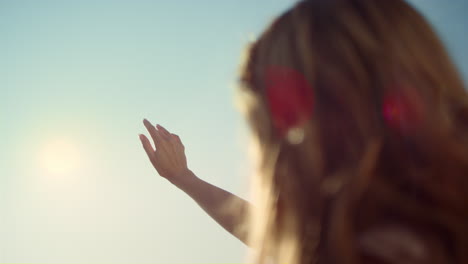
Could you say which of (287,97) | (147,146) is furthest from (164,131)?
(287,97)

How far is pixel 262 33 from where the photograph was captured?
86.6 inches

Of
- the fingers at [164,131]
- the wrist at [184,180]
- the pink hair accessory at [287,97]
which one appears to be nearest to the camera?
the pink hair accessory at [287,97]

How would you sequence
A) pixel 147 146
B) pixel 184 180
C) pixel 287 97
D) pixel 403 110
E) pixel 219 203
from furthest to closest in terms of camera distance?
pixel 147 146 < pixel 184 180 < pixel 219 203 < pixel 287 97 < pixel 403 110

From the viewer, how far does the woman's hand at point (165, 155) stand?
441 centimetres

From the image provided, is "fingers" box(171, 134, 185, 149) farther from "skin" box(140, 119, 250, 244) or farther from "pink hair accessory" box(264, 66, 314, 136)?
"pink hair accessory" box(264, 66, 314, 136)

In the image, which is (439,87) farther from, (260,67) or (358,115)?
(260,67)

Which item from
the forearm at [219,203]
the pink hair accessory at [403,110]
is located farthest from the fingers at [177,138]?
the pink hair accessory at [403,110]

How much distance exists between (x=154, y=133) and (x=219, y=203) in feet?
3.72

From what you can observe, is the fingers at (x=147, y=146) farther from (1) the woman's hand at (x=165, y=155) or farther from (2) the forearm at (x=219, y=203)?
(2) the forearm at (x=219, y=203)

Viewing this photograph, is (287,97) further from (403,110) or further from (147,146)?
(147,146)

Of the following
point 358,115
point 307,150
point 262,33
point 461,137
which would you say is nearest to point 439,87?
point 461,137

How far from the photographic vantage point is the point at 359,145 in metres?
1.76

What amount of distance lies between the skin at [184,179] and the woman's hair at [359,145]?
1.99 metres

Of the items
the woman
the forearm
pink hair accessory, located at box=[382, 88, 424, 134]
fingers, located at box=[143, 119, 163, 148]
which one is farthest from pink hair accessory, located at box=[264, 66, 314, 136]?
fingers, located at box=[143, 119, 163, 148]
